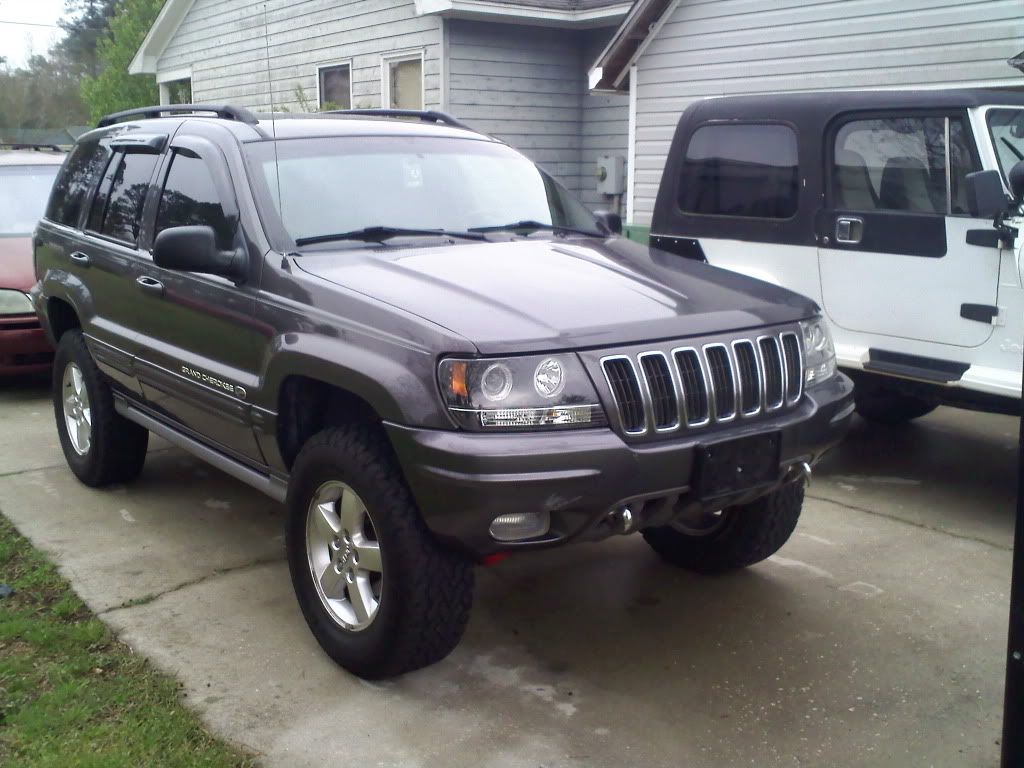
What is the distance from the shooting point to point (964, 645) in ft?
13.3

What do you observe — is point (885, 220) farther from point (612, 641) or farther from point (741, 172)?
point (612, 641)

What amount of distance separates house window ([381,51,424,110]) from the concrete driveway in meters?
8.70

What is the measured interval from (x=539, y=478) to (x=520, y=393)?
10.5 inches

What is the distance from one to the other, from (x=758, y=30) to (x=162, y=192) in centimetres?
687

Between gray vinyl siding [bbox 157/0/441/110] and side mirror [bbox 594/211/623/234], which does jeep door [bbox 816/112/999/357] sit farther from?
gray vinyl siding [bbox 157/0/441/110]

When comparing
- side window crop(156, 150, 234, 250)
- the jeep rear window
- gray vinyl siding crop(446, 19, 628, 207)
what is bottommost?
side window crop(156, 150, 234, 250)

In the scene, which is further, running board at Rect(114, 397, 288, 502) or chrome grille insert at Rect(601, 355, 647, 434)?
running board at Rect(114, 397, 288, 502)

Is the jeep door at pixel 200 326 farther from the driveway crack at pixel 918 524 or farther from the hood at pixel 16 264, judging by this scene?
the hood at pixel 16 264

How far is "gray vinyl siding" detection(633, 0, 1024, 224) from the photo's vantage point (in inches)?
318

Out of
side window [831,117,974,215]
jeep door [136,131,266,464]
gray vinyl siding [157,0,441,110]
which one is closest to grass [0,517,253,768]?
jeep door [136,131,266,464]

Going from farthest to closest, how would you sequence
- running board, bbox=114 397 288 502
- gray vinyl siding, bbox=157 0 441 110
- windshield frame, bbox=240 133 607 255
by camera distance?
gray vinyl siding, bbox=157 0 441 110
running board, bbox=114 397 288 502
windshield frame, bbox=240 133 607 255

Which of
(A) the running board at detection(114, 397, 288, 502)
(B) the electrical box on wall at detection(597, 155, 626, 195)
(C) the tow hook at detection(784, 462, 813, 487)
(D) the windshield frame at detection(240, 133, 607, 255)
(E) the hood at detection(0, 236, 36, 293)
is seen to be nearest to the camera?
(C) the tow hook at detection(784, 462, 813, 487)

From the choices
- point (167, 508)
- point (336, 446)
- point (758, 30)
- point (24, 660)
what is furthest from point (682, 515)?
point (758, 30)

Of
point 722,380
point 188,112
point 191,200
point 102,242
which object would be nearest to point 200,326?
point 191,200
